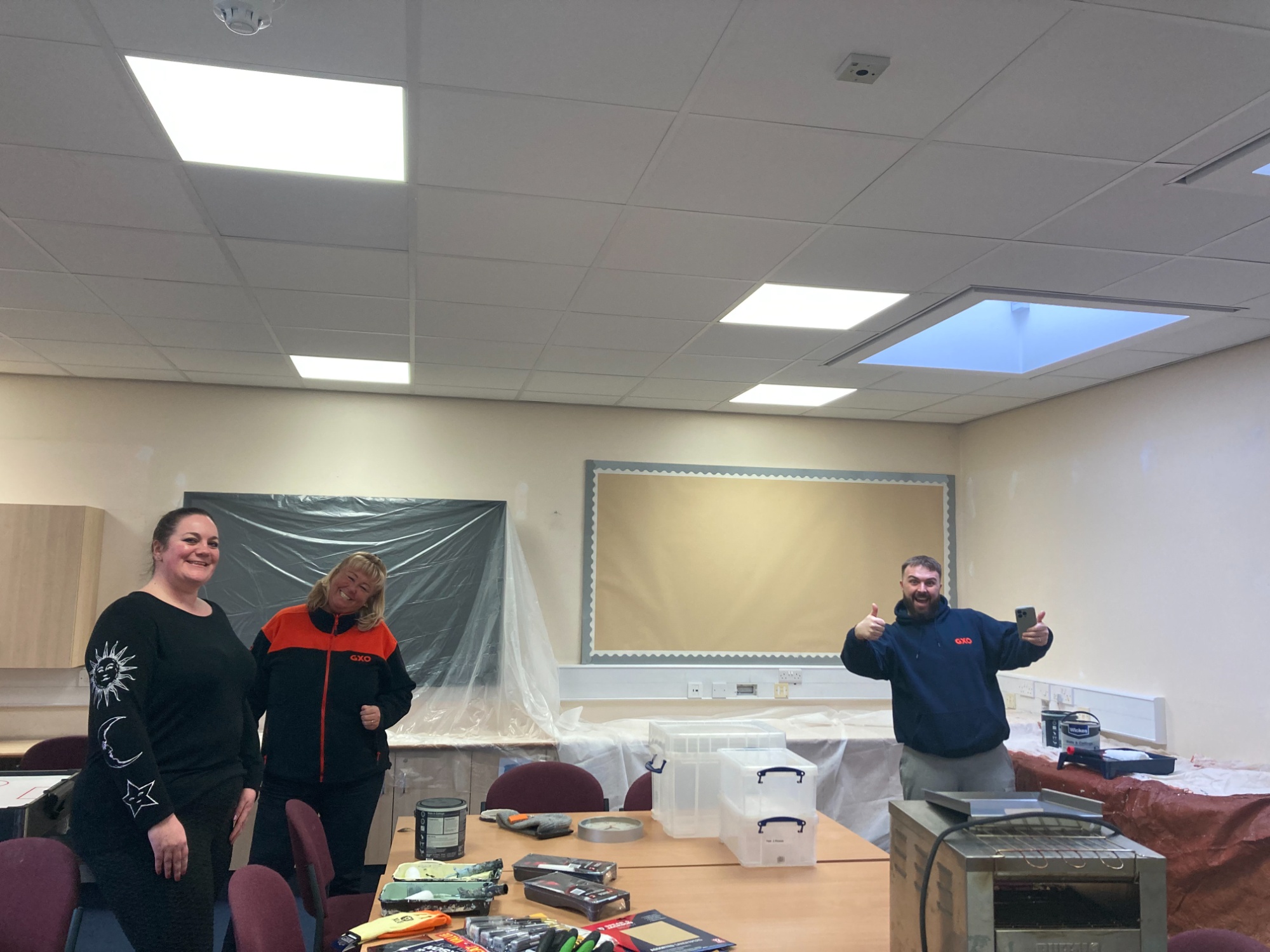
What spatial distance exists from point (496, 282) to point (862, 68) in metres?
Answer: 1.65

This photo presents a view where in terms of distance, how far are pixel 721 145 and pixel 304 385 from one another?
3468 mm

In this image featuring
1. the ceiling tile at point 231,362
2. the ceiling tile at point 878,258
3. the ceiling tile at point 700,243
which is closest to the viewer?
the ceiling tile at point 700,243

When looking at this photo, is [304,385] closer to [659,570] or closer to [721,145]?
[659,570]

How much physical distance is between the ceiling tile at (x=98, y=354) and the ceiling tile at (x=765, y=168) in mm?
2959

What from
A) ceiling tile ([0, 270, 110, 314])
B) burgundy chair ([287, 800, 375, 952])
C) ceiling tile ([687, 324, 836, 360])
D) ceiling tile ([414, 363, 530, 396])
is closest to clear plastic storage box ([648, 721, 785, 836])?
burgundy chair ([287, 800, 375, 952])

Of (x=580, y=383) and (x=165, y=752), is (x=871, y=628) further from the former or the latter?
(x=580, y=383)

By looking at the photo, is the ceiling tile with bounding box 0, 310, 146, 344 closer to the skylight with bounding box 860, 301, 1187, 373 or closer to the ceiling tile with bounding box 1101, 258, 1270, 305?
the skylight with bounding box 860, 301, 1187, 373

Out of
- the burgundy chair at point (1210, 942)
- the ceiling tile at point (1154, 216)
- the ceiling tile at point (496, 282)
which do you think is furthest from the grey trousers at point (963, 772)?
the ceiling tile at point (496, 282)

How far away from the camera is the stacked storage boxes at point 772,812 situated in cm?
247

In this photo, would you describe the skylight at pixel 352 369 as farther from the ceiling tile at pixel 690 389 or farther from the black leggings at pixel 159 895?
the black leggings at pixel 159 895

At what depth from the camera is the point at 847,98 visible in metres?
1.97

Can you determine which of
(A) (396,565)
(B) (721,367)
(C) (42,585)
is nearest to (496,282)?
(B) (721,367)

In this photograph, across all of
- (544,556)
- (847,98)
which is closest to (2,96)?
(847,98)

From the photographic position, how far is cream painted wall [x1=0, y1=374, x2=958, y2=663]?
15.8 ft
